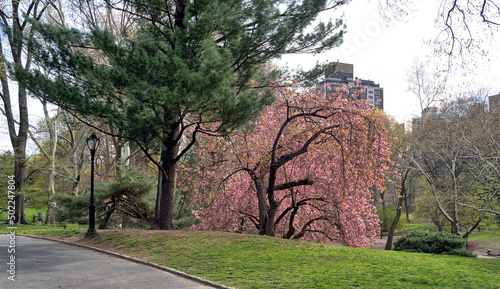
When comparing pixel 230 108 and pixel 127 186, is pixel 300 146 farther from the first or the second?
pixel 127 186

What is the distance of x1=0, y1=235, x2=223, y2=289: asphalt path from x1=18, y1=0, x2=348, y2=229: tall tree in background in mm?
3186

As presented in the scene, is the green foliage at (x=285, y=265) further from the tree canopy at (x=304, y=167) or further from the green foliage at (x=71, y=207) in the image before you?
the green foliage at (x=71, y=207)

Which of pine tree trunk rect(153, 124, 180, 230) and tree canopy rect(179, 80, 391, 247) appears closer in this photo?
tree canopy rect(179, 80, 391, 247)

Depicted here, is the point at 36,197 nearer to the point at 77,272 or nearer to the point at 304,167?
the point at 304,167

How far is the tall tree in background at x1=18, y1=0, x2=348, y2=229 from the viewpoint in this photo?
8547 millimetres

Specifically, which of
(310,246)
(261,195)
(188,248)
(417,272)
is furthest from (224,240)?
(417,272)

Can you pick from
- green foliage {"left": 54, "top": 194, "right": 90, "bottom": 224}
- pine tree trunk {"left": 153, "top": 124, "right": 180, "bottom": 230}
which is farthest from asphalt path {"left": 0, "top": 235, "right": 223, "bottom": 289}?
green foliage {"left": 54, "top": 194, "right": 90, "bottom": 224}

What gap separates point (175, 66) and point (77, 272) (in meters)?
5.32

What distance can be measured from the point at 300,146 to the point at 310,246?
4.00 meters

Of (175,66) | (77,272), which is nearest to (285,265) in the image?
(77,272)

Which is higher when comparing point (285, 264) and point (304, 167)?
point (304, 167)

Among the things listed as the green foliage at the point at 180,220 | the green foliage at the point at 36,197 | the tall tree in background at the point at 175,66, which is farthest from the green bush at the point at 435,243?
the green foliage at the point at 36,197

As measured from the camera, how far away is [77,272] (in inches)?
252

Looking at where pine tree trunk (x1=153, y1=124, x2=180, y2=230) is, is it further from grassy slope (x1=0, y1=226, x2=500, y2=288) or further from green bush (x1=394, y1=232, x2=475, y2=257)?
green bush (x1=394, y1=232, x2=475, y2=257)
